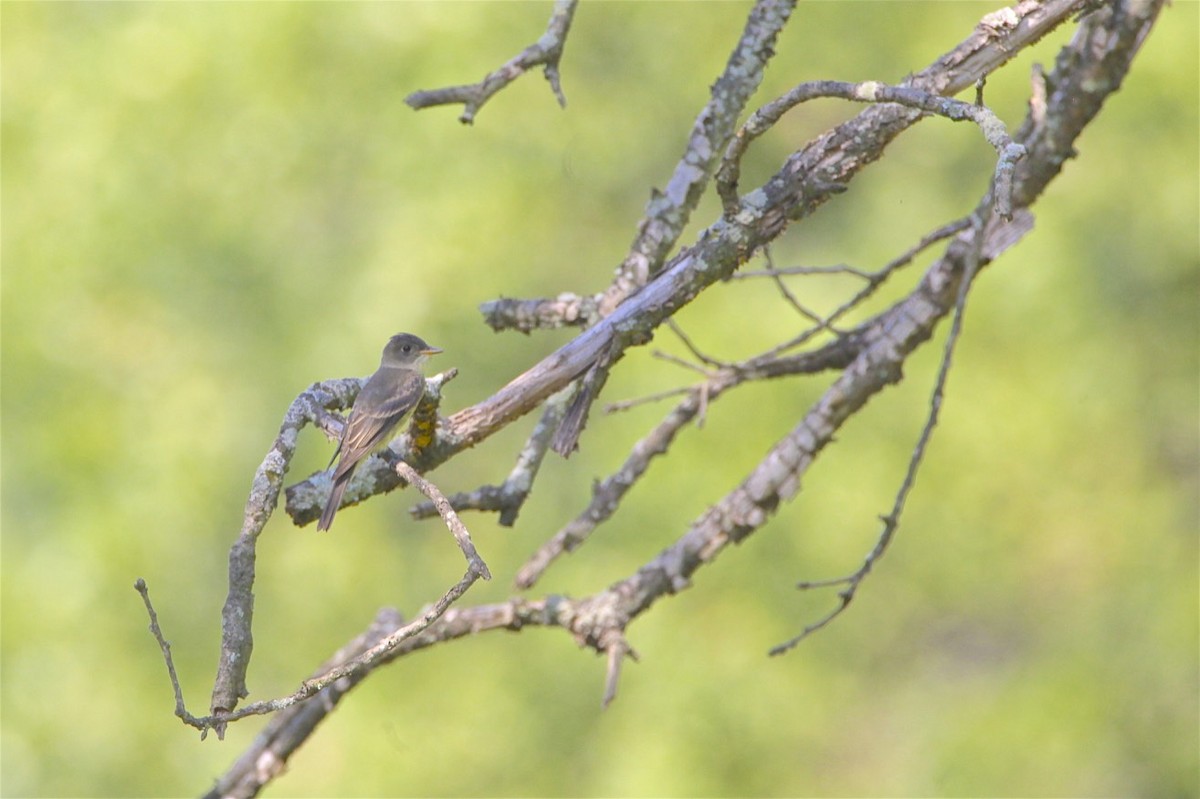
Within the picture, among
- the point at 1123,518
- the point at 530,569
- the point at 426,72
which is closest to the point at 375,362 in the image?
the point at 426,72

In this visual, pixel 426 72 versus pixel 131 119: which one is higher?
pixel 131 119

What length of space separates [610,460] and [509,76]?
7.86 metres

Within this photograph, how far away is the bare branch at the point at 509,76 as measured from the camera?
14.2 ft

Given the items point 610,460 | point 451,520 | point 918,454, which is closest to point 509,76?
point 918,454

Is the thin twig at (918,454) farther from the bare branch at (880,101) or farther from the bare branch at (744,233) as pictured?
the bare branch at (880,101)

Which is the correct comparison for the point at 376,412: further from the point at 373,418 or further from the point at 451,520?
the point at 451,520

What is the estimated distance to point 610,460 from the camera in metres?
12.2

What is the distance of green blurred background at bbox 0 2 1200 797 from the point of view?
11734 millimetres

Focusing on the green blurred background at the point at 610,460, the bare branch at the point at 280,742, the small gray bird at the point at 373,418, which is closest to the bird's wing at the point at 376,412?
the small gray bird at the point at 373,418

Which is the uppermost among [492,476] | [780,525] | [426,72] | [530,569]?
[426,72]

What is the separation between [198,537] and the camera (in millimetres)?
12734

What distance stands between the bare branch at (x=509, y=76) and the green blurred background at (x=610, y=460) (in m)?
6.95

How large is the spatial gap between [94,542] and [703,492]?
16.5ft

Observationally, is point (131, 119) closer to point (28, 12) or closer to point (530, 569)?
point (28, 12)
